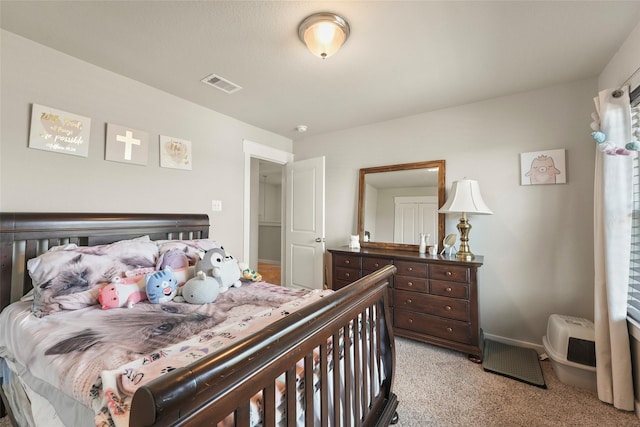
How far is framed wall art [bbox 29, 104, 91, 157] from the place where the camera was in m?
1.78

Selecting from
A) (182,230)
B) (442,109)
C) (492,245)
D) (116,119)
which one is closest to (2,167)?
(116,119)

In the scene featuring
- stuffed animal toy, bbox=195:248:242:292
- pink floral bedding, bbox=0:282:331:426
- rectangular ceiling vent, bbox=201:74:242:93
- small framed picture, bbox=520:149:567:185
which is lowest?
pink floral bedding, bbox=0:282:331:426

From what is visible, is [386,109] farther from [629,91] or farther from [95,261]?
[95,261]

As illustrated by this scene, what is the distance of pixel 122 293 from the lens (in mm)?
1557

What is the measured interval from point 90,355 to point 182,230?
5.31ft

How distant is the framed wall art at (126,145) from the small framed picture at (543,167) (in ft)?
11.2

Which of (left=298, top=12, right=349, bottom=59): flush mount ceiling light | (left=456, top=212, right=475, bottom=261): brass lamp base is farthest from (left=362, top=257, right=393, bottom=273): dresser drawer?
(left=298, top=12, right=349, bottom=59): flush mount ceiling light

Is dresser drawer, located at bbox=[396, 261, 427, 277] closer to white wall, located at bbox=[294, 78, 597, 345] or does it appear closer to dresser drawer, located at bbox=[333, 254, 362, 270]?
dresser drawer, located at bbox=[333, 254, 362, 270]

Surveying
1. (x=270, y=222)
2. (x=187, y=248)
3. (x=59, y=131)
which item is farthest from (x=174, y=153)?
(x=270, y=222)

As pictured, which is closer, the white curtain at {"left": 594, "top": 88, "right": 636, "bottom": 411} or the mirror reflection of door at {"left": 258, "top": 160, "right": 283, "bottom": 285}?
the white curtain at {"left": 594, "top": 88, "right": 636, "bottom": 411}

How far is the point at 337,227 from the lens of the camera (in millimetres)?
3584

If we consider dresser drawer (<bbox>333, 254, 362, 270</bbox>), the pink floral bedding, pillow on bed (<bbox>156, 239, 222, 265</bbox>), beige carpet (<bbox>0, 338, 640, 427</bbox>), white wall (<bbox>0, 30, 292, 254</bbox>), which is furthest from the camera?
dresser drawer (<bbox>333, 254, 362, 270</bbox>)

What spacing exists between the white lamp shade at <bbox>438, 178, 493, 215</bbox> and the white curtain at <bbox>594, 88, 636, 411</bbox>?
2.46ft

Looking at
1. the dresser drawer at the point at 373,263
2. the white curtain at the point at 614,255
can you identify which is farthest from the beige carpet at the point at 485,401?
the dresser drawer at the point at 373,263
